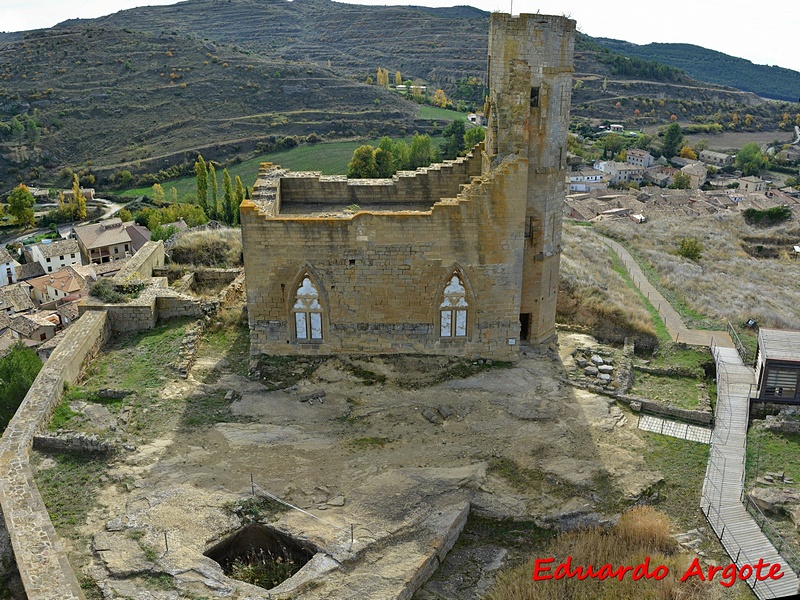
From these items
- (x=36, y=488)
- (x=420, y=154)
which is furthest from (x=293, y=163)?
(x=36, y=488)

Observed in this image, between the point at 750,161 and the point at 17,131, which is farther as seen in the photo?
the point at 750,161

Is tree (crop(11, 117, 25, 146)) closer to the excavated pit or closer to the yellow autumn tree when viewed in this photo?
the excavated pit

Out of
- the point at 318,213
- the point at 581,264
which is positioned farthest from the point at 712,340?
the point at 318,213

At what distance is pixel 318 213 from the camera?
22391 mm

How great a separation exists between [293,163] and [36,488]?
76273 millimetres

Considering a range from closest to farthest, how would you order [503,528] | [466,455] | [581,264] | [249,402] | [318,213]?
[503,528], [466,455], [249,402], [318,213], [581,264]

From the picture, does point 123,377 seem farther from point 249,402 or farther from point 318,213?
point 318,213

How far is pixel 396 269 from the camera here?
63.3 feet

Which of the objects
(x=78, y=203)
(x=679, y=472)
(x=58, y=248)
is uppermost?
(x=679, y=472)

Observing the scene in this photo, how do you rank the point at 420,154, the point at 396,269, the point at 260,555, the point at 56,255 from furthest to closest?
1. the point at 420,154
2. the point at 56,255
3. the point at 396,269
4. the point at 260,555

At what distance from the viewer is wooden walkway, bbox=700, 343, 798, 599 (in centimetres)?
1339

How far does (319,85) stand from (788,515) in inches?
4589

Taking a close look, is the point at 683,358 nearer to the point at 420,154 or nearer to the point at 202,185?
the point at 202,185

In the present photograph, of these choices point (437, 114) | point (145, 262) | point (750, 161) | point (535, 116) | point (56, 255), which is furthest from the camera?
point (437, 114)
